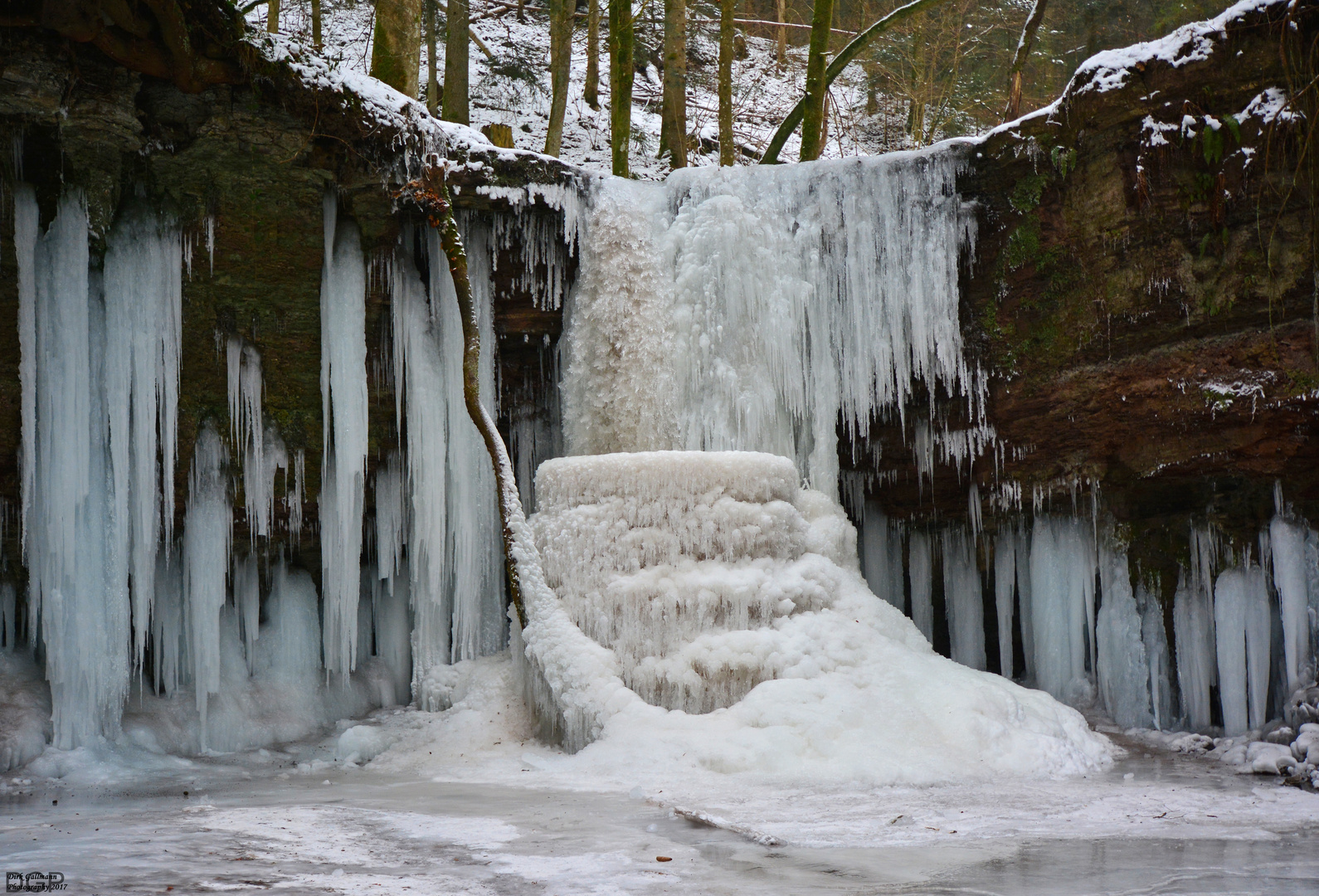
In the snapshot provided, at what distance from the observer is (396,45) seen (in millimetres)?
A: 9219

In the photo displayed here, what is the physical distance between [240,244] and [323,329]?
896mm

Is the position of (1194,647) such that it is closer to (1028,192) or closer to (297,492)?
(1028,192)

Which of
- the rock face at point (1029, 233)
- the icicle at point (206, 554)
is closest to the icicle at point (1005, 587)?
the rock face at point (1029, 233)

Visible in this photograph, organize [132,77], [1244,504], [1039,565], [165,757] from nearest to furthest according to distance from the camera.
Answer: [132,77]
[165,757]
[1244,504]
[1039,565]

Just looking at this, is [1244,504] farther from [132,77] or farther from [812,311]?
[132,77]

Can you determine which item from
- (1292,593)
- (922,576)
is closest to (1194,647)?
(1292,593)

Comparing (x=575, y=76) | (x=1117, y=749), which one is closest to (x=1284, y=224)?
(x=1117, y=749)

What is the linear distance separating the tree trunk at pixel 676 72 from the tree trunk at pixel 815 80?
2498 millimetres

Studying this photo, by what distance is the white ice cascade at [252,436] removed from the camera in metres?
8.11

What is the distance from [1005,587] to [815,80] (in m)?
5.49

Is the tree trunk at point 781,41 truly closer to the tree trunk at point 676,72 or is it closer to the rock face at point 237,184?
the tree trunk at point 676,72

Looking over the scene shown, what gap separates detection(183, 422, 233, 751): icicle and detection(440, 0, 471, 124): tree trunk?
572cm

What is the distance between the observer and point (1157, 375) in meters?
8.10

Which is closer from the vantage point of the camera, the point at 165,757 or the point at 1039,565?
the point at 165,757
